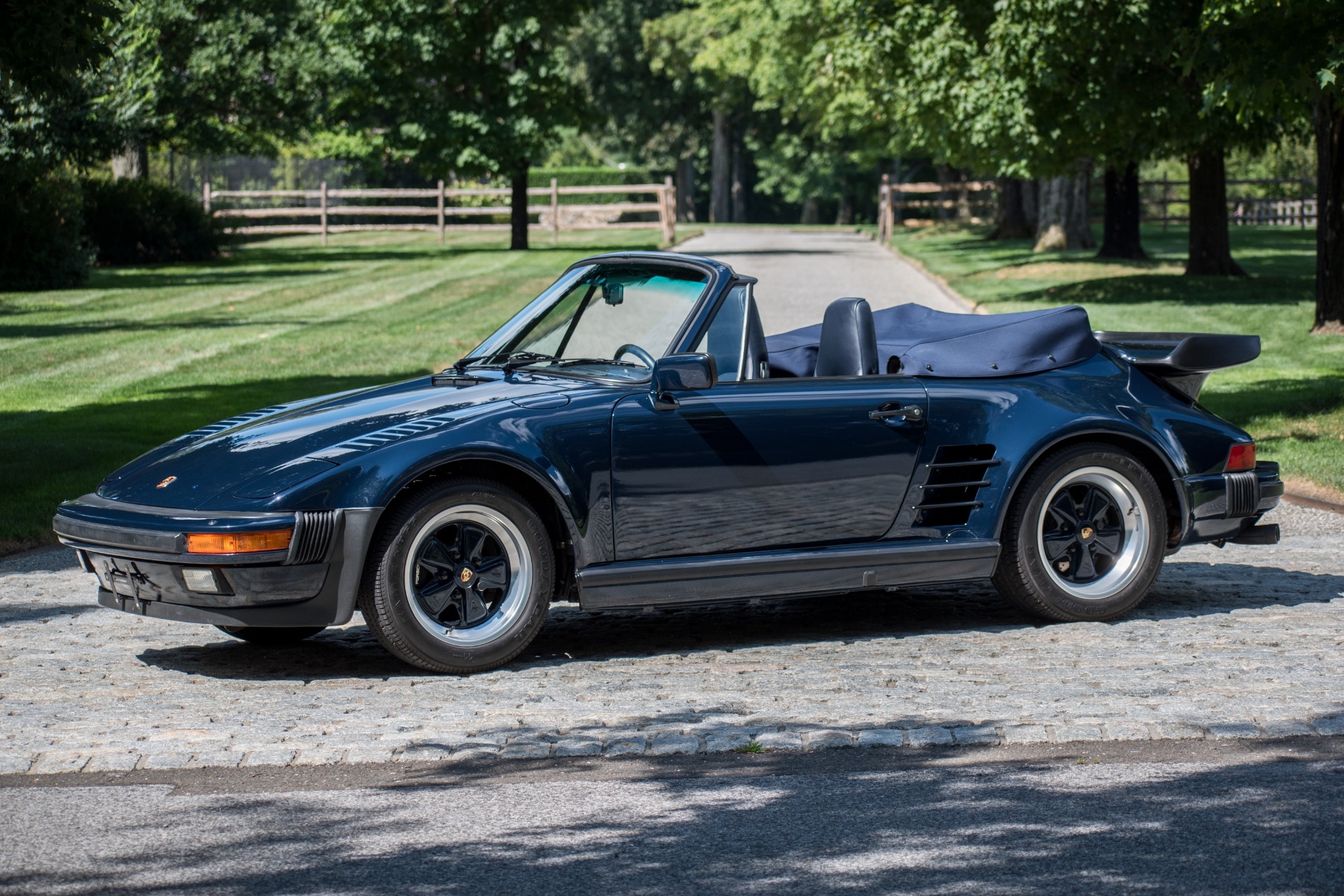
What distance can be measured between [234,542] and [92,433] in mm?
7978

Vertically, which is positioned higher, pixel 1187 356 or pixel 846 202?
pixel 846 202

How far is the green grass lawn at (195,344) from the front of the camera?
1237 centimetres

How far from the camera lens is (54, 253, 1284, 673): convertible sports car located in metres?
5.95

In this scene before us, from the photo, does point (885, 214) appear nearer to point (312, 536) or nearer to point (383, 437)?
point (383, 437)

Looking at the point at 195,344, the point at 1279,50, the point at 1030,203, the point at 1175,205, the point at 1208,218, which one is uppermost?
the point at 1175,205

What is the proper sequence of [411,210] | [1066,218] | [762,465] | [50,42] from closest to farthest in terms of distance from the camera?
[762,465] < [50,42] < [1066,218] < [411,210]

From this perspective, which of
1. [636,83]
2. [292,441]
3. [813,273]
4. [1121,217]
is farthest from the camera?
[636,83]

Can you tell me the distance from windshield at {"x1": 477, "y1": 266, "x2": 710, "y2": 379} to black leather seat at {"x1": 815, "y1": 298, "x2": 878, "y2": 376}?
680 millimetres

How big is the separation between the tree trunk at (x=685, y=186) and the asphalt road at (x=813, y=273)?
91.5 ft

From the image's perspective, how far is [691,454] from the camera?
639 cm

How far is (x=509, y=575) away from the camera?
623 centimetres

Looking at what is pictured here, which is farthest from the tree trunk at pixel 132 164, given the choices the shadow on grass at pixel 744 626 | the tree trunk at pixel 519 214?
the shadow on grass at pixel 744 626

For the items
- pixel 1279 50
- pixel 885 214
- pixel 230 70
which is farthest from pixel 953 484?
pixel 885 214

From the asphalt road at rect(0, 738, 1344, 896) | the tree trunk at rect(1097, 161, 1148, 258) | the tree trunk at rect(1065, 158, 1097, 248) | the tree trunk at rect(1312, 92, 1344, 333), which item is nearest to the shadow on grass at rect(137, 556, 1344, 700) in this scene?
the asphalt road at rect(0, 738, 1344, 896)
